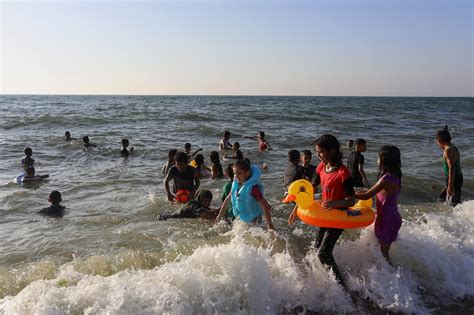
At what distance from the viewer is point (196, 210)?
7.44m

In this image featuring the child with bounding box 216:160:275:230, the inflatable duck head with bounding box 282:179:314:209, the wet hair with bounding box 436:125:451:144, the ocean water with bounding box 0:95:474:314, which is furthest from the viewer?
the wet hair with bounding box 436:125:451:144

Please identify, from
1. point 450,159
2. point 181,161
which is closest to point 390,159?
point 450,159

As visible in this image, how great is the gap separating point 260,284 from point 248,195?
1497mm

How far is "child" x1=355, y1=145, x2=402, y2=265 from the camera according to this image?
466cm

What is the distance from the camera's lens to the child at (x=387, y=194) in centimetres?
466

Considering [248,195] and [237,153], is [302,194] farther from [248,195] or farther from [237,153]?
[237,153]

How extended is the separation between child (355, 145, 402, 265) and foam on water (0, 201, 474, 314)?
0.31 m

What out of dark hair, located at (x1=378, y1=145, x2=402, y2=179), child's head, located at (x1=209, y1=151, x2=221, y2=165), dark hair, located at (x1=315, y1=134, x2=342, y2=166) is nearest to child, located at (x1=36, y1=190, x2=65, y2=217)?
child's head, located at (x1=209, y1=151, x2=221, y2=165)

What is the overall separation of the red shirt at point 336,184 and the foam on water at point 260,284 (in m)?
0.89

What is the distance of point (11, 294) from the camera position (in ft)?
15.9

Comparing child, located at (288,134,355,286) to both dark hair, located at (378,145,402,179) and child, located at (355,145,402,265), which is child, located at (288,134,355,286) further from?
dark hair, located at (378,145,402,179)

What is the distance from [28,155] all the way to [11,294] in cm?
897

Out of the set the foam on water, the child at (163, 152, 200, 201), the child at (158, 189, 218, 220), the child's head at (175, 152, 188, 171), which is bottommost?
the foam on water

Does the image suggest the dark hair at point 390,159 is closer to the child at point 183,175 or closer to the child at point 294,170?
the child at point 294,170
